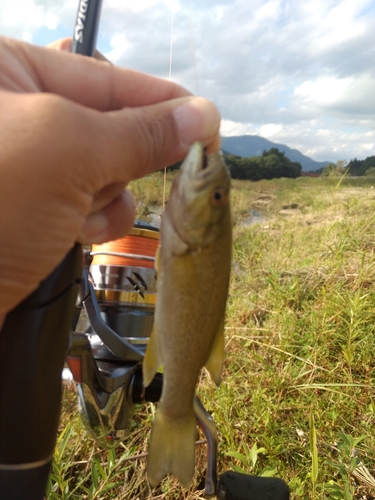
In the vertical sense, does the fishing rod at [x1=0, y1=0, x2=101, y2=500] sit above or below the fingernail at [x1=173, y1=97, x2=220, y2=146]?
below

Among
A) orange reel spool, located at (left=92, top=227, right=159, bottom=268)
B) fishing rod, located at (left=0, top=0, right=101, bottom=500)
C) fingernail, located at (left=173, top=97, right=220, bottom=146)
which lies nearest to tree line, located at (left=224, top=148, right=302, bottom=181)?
orange reel spool, located at (left=92, top=227, right=159, bottom=268)

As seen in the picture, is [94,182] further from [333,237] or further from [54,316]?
[333,237]

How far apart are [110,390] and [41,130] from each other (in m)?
1.24

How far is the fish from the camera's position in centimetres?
150

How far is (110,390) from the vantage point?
6.65 feet

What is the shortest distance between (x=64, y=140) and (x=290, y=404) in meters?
2.78

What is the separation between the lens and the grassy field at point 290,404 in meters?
2.70

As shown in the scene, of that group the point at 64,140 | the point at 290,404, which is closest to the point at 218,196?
the point at 64,140

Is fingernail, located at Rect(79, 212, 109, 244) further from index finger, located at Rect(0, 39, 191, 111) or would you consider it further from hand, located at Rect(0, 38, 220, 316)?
index finger, located at Rect(0, 39, 191, 111)

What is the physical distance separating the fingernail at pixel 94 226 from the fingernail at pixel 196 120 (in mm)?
619

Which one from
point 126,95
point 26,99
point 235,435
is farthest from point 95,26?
point 235,435

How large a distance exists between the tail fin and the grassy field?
3.61ft

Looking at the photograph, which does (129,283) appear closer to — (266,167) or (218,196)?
(218,196)

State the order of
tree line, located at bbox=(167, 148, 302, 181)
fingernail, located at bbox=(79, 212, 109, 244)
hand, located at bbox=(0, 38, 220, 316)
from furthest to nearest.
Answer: tree line, located at bbox=(167, 148, 302, 181), fingernail, located at bbox=(79, 212, 109, 244), hand, located at bbox=(0, 38, 220, 316)
